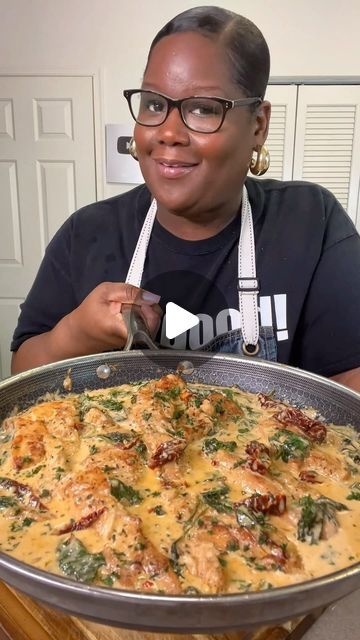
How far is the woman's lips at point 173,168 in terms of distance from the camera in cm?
120

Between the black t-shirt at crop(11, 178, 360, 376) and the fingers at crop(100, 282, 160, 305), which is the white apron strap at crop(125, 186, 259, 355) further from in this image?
the fingers at crop(100, 282, 160, 305)

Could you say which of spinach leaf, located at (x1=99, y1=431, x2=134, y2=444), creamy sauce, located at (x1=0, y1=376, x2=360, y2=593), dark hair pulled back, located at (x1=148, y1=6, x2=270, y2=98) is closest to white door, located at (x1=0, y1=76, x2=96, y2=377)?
dark hair pulled back, located at (x1=148, y1=6, x2=270, y2=98)

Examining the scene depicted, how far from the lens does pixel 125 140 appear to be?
3.09m

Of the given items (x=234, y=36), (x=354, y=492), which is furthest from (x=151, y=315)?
(x=234, y=36)

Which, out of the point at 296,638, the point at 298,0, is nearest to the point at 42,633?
the point at 296,638

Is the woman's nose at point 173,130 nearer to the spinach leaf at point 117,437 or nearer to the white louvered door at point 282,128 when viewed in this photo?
the spinach leaf at point 117,437

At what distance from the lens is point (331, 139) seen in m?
3.01

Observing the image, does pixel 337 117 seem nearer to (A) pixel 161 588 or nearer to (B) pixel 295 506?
(B) pixel 295 506

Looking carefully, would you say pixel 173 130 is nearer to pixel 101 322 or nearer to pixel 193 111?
pixel 193 111

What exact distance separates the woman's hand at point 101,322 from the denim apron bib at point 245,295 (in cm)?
23

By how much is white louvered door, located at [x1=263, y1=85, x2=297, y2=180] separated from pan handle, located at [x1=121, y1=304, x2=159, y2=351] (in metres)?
2.21

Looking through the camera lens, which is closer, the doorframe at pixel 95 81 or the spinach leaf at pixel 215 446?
the spinach leaf at pixel 215 446

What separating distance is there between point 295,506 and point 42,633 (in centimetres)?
39

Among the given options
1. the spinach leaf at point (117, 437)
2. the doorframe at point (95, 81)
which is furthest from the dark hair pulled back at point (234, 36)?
the doorframe at point (95, 81)
